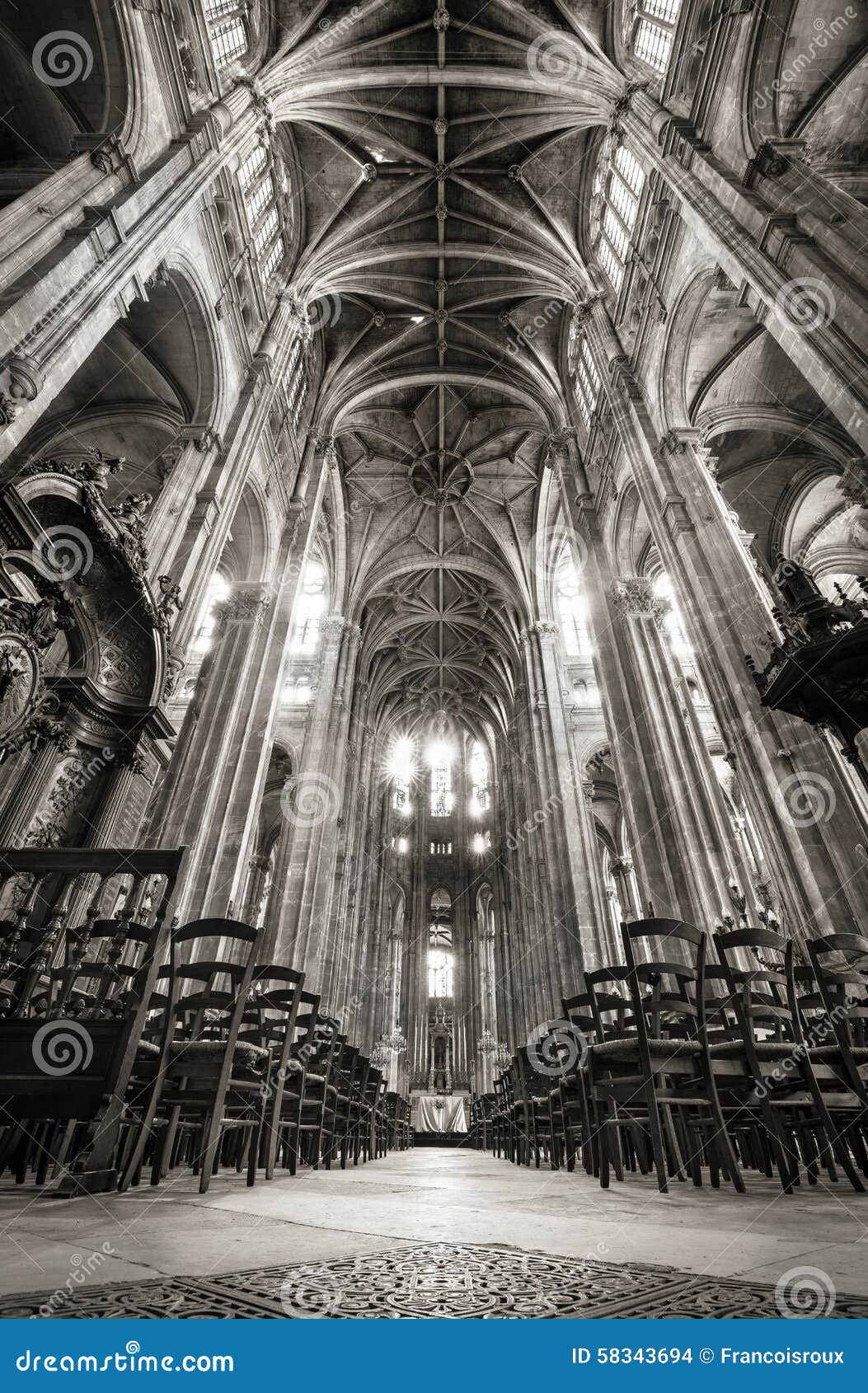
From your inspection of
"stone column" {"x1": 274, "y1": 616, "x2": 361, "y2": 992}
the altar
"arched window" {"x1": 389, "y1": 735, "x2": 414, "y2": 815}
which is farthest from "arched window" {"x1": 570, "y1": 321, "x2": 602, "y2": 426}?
the altar

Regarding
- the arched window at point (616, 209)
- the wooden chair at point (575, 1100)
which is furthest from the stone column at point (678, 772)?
the arched window at point (616, 209)

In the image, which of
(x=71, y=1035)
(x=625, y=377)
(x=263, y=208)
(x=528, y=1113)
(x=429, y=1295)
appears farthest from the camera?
(x=263, y=208)

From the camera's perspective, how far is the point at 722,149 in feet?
29.9

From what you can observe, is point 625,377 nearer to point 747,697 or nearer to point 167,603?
point 747,697

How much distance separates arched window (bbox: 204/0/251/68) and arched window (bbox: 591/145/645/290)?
7.66 metres

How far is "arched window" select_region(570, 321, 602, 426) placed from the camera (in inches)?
630

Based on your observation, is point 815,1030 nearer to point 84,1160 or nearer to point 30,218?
point 84,1160

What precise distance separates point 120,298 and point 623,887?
2113cm

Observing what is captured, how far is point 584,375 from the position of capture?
1695 centimetres

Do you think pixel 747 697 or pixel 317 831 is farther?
pixel 317 831

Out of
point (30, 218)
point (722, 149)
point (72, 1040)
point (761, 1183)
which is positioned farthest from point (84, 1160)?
point (722, 149)

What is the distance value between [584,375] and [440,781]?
2264cm

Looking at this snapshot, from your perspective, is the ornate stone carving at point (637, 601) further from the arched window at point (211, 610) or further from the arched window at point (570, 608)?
the arched window at point (211, 610)

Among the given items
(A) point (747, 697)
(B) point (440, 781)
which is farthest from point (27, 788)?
(B) point (440, 781)
